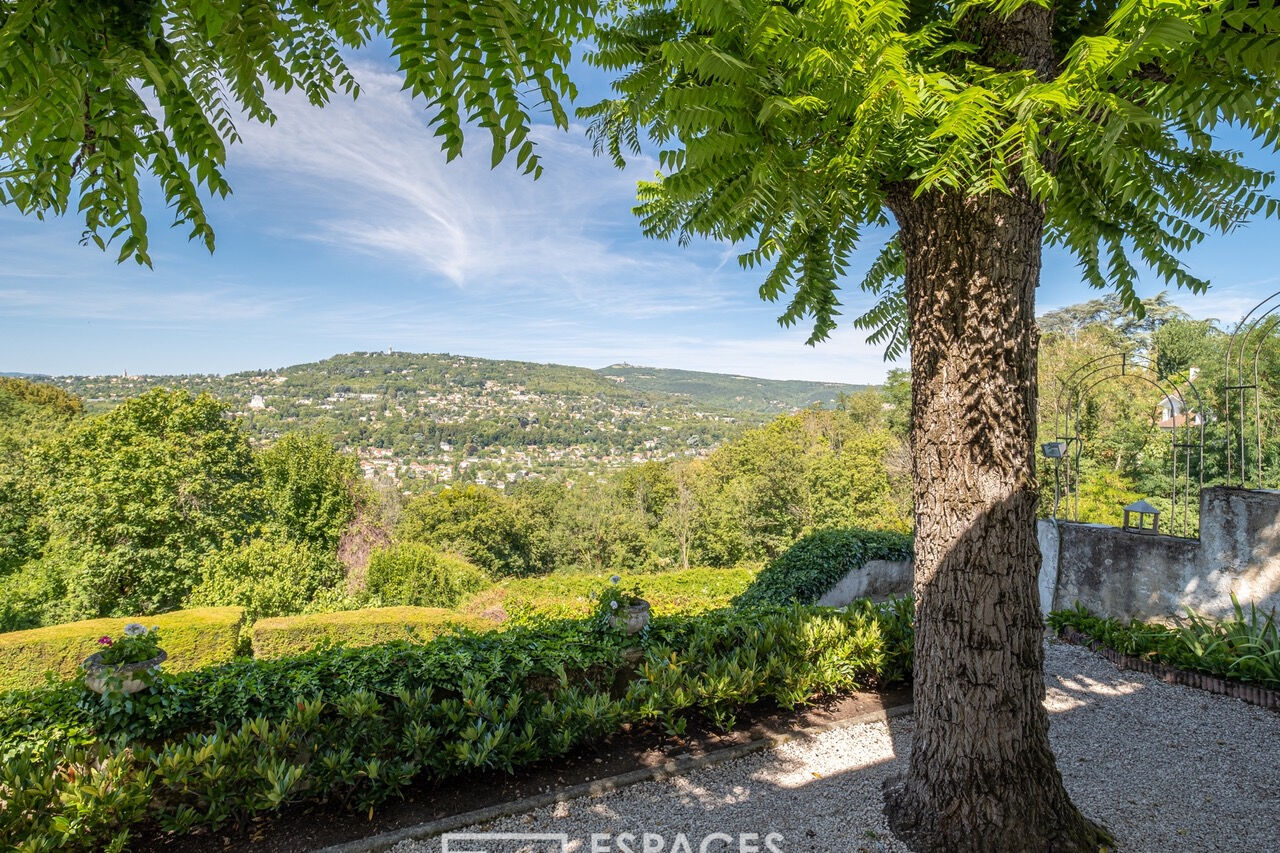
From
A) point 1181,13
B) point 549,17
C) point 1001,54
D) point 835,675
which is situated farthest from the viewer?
point 835,675

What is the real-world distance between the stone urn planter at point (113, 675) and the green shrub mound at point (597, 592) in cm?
758

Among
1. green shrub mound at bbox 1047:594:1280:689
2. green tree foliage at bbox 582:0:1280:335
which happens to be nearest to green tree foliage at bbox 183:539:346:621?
green tree foliage at bbox 582:0:1280:335

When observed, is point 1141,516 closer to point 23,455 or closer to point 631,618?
point 631,618

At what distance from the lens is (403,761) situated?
3930 millimetres

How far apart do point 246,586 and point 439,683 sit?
13867 millimetres

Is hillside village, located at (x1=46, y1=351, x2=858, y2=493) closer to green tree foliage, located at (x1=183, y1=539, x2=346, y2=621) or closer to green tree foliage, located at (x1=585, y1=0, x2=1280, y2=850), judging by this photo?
green tree foliage, located at (x1=183, y1=539, x2=346, y2=621)

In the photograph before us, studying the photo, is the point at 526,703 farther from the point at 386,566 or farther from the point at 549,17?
the point at 386,566

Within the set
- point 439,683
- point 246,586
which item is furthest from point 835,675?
point 246,586

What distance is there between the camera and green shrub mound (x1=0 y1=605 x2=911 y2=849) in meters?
3.36

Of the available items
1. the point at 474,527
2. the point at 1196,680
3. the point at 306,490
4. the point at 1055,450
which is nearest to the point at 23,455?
the point at 306,490

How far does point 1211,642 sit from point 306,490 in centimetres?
2389

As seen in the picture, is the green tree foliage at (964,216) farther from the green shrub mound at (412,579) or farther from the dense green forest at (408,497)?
the green shrub mound at (412,579)

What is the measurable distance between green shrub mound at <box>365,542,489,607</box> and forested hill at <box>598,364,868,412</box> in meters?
82.9

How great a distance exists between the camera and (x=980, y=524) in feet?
8.98
